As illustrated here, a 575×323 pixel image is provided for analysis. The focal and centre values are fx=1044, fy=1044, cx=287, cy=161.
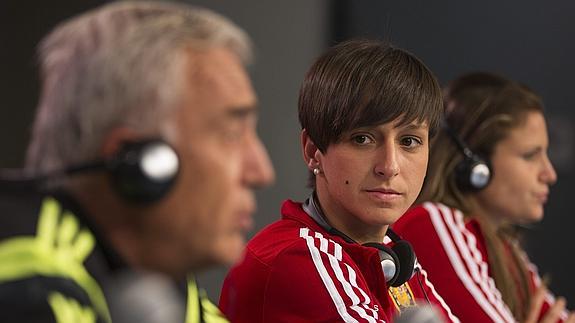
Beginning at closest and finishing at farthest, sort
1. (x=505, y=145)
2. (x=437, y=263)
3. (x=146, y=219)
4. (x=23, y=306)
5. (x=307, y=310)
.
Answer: (x=23, y=306) < (x=146, y=219) < (x=307, y=310) < (x=437, y=263) < (x=505, y=145)

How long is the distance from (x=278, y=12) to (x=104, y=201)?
2.84 metres

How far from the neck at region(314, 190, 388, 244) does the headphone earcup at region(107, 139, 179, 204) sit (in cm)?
85

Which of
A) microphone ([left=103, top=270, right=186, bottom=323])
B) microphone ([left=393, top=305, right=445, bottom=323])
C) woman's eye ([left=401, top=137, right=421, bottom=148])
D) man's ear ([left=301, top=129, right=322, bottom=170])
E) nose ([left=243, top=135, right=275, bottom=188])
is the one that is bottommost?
man's ear ([left=301, top=129, right=322, bottom=170])

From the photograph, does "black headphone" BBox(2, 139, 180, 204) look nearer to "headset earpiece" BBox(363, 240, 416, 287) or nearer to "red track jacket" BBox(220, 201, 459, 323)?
"red track jacket" BBox(220, 201, 459, 323)

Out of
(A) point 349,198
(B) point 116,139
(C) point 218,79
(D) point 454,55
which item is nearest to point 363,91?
(A) point 349,198

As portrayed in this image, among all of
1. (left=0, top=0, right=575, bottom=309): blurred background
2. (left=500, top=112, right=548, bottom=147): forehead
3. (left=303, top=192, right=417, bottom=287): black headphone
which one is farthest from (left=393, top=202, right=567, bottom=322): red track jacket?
(left=0, top=0, right=575, bottom=309): blurred background

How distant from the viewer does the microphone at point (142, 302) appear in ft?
3.15

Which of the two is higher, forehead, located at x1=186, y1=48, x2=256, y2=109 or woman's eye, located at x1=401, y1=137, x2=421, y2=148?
forehead, located at x1=186, y1=48, x2=256, y2=109

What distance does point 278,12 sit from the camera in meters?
3.88

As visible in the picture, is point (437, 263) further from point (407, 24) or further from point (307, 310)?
point (407, 24)

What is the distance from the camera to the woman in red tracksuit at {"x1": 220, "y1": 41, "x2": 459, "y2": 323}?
174cm

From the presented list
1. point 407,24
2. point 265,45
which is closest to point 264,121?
point 265,45

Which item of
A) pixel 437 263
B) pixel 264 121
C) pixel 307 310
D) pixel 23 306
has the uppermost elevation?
pixel 23 306

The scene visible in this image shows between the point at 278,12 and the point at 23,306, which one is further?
the point at 278,12
